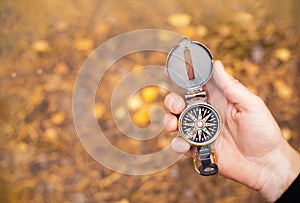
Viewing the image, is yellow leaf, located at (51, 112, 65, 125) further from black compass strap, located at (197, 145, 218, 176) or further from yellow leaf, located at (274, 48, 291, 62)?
yellow leaf, located at (274, 48, 291, 62)

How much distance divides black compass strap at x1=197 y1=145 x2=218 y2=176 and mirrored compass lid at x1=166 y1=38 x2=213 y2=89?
21 centimetres

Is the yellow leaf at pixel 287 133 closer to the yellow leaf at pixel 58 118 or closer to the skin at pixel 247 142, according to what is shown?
the skin at pixel 247 142

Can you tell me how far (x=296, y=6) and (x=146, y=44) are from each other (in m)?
0.77

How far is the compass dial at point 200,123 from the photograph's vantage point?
1.63 metres

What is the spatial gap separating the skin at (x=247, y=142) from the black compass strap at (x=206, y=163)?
0.06 metres

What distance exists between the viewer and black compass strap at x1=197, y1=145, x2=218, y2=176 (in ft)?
5.31

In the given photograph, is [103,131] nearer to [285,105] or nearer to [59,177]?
[59,177]

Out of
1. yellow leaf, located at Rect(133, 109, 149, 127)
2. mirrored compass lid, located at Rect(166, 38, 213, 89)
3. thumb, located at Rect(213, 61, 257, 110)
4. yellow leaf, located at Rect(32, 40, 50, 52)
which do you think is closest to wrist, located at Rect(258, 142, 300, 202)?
thumb, located at Rect(213, 61, 257, 110)

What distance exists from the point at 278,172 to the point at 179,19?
100cm

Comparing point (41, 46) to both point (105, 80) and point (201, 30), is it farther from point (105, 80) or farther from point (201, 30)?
point (201, 30)

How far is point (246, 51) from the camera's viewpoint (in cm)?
240

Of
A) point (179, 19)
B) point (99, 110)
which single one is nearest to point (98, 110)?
point (99, 110)

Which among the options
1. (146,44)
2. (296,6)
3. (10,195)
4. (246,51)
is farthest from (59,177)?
(296,6)

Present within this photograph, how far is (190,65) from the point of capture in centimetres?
167
